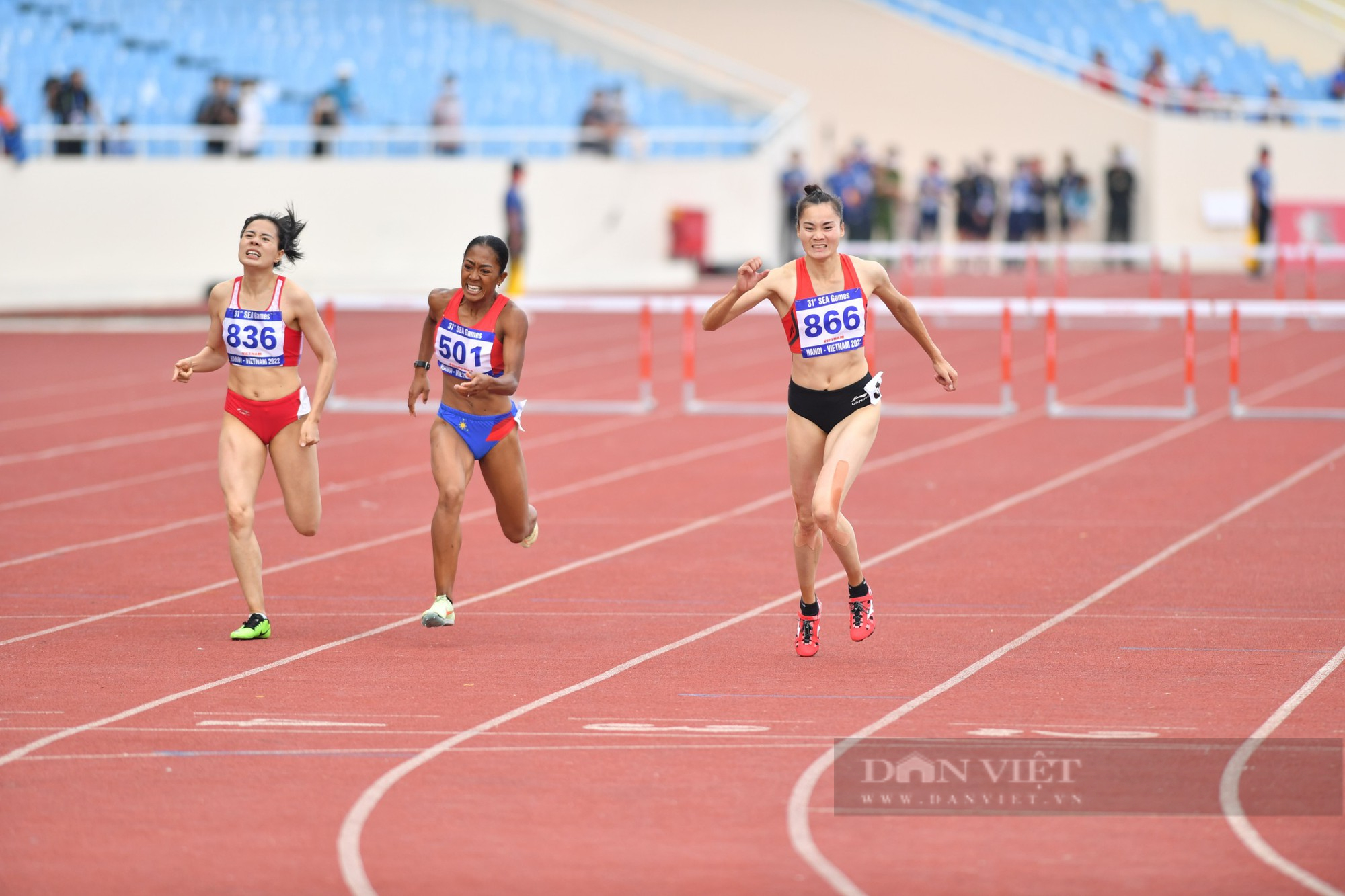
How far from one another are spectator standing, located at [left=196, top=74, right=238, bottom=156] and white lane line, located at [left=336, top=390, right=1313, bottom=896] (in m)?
15.4

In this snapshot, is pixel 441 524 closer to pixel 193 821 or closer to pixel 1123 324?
pixel 193 821

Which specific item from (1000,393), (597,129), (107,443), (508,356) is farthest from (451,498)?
(597,129)

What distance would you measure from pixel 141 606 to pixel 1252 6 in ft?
125

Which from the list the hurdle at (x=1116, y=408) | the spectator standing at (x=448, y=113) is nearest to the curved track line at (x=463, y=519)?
the hurdle at (x=1116, y=408)

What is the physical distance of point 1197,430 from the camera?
628 inches

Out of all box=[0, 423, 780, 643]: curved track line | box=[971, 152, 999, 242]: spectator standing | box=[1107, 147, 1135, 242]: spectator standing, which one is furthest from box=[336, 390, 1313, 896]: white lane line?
box=[1107, 147, 1135, 242]: spectator standing

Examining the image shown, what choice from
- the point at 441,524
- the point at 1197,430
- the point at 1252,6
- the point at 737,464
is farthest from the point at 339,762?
the point at 1252,6

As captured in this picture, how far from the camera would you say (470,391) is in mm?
8367

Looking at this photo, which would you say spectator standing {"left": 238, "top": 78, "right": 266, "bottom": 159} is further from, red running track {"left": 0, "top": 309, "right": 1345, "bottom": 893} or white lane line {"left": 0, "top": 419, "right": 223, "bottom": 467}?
red running track {"left": 0, "top": 309, "right": 1345, "bottom": 893}

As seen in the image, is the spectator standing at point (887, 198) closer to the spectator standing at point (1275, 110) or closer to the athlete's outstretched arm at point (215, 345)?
the spectator standing at point (1275, 110)

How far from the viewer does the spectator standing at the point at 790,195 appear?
31.9 meters

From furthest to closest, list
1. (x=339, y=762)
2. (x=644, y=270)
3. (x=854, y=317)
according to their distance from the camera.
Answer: (x=644, y=270), (x=854, y=317), (x=339, y=762)

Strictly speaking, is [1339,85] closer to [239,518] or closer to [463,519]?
[463,519]

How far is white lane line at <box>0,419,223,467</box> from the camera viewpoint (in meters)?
14.4
